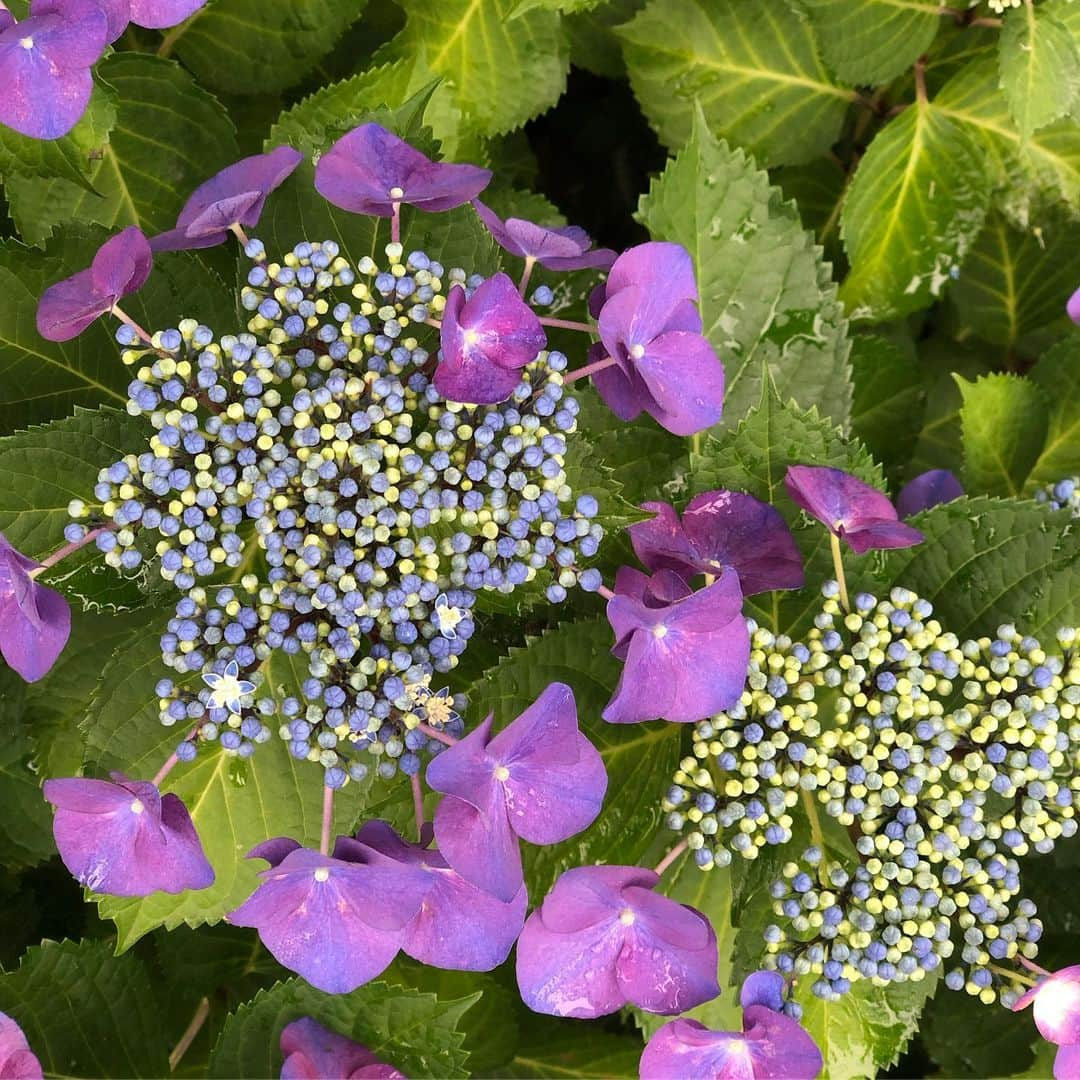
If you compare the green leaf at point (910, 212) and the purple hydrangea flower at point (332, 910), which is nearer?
the purple hydrangea flower at point (332, 910)

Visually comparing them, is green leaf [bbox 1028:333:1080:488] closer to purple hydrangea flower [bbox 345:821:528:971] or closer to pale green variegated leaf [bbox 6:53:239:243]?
purple hydrangea flower [bbox 345:821:528:971]

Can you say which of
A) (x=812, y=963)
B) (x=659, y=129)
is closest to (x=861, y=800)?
(x=812, y=963)

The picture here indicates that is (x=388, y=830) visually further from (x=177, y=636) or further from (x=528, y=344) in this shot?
(x=528, y=344)

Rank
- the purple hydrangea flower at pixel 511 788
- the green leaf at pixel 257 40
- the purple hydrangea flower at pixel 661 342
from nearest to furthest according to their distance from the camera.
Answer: the purple hydrangea flower at pixel 511 788
the purple hydrangea flower at pixel 661 342
the green leaf at pixel 257 40

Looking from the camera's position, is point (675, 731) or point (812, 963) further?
point (675, 731)

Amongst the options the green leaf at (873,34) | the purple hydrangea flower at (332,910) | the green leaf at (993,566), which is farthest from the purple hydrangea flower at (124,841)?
the green leaf at (873,34)

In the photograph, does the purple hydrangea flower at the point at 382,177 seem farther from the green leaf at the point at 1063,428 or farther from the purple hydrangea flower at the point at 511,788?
the green leaf at the point at 1063,428

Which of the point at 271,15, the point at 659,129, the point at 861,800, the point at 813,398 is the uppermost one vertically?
the point at 271,15
